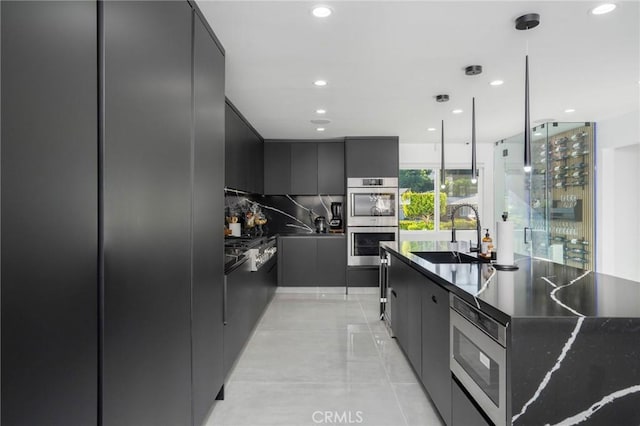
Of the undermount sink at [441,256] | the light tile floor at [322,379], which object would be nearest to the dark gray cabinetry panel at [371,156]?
the light tile floor at [322,379]

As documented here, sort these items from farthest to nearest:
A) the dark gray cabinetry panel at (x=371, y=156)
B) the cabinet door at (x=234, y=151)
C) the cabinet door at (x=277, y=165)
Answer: the cabinet door at (x=277, y=165)
the dark gray cabinetry panel at (x=371, y=156)
the cabinet door at (x=234, y=151)

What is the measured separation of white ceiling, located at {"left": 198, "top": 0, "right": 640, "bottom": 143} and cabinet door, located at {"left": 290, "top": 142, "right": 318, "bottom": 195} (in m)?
1.43

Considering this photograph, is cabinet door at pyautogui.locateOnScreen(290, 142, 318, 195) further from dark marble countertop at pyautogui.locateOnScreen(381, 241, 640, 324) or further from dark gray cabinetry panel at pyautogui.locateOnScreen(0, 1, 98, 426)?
dark gray cabinetry panel at pyautogui.locateOnScreen(0, 1, 98, 426)

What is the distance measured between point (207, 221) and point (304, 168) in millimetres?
3915

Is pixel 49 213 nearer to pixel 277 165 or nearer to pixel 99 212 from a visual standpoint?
pixel 99 212

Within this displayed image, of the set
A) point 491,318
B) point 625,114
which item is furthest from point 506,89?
point 491,318

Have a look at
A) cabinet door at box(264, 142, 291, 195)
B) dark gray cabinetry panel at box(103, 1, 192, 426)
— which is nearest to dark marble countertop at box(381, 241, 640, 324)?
dark gray cabinetry panel at box(103, 1, 192, 426)

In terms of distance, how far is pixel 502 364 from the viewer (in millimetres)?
1388

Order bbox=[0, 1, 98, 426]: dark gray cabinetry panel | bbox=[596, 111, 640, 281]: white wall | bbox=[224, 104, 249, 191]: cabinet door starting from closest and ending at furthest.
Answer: bbox=[0, 1, 98, 426]: dark gray cabinetry panel < bbox=[224, 104, 249, 191]: cabinet door < bbox=[596, 111, 640, 281]: white wall

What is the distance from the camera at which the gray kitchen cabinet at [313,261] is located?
5.77m

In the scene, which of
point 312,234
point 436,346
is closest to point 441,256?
point 436,346

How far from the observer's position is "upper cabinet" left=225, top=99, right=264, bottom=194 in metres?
3.90

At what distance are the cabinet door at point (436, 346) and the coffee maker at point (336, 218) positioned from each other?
3.63 m

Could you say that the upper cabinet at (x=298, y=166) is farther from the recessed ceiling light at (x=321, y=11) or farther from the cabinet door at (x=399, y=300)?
the recessed ceiling light at (x=321, y=11)
